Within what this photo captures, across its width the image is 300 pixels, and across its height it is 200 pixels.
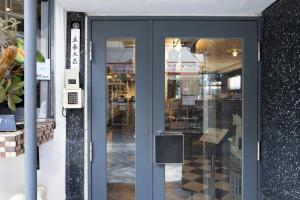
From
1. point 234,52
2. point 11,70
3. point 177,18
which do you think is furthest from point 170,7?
point 11,70

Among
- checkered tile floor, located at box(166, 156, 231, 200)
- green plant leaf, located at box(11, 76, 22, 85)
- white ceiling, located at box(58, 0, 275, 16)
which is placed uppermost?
white ceiling, located at box(58, 0, 275, 16)

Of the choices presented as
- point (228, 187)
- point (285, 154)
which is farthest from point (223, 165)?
point (285, 154)

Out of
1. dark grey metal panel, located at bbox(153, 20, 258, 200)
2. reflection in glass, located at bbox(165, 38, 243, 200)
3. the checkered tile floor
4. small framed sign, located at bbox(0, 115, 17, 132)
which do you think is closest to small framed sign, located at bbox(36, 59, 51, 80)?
small framed sign, located at bbox(0, 115, 17, 132)

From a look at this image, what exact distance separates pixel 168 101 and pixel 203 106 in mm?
335

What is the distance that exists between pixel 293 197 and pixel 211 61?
1311 mm

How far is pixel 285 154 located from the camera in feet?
7.33

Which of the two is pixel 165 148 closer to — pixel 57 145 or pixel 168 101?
pixel 168 101

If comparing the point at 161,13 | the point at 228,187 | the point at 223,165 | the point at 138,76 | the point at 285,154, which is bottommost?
the point at 228,187

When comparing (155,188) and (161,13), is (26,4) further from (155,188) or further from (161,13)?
(155,188)

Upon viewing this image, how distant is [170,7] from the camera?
2.44 m

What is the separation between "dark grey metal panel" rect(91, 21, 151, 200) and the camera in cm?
263

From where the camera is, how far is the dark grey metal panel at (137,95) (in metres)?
2.63

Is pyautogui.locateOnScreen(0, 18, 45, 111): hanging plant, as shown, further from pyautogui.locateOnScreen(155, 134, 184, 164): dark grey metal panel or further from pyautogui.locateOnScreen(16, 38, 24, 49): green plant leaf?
pyautogui.locateOnScreen(155, 134, 184, 164): dark grey metal panel

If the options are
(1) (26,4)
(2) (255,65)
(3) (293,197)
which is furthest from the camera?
(2) (255,65)
